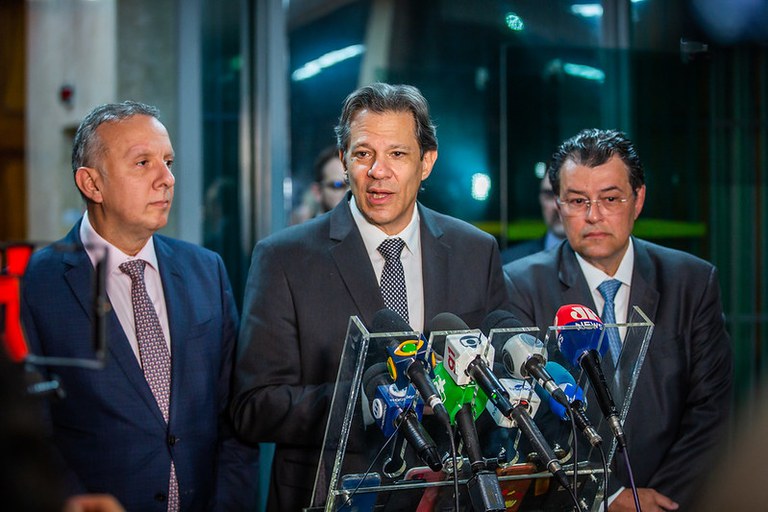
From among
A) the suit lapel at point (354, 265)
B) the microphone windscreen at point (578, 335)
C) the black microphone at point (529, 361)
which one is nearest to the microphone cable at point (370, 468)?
the black microphone at point (529, 361)

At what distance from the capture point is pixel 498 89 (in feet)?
14.8

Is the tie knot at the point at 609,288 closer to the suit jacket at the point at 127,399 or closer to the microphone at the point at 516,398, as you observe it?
the microphone at the point at 516,398

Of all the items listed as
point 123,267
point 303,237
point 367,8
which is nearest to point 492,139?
point 367,8

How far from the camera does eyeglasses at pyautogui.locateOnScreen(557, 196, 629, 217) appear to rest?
2803 millimetres

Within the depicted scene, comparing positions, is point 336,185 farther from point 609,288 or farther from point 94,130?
point 94,130

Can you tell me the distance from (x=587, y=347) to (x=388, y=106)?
0.89 metres

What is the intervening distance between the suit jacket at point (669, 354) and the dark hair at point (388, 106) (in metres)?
0.57

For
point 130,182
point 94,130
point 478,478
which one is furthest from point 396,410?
point 94,130

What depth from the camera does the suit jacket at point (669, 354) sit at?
2.72 meters

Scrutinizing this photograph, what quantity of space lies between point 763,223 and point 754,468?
1.59 metres

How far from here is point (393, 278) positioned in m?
2.48

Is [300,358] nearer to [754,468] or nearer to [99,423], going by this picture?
[99,423]

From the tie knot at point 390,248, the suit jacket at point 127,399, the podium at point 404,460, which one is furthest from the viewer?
the tie knot at point 390,248

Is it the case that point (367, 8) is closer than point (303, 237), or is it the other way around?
point (303, 237)
